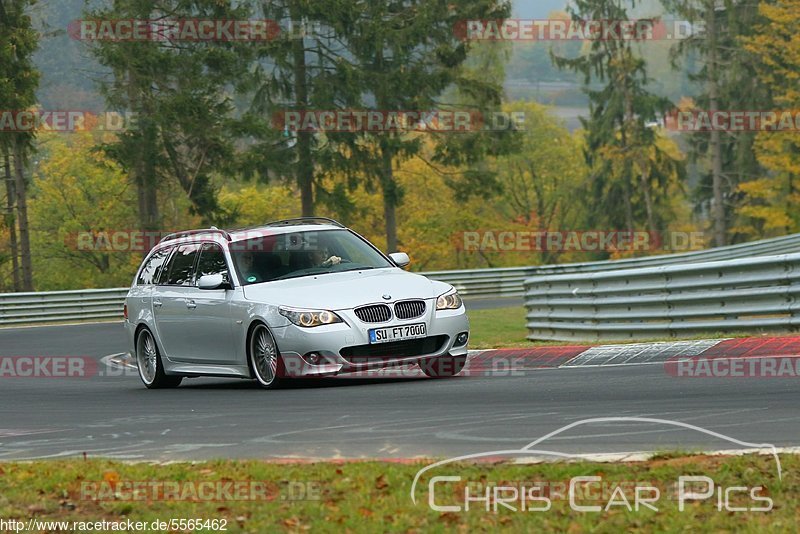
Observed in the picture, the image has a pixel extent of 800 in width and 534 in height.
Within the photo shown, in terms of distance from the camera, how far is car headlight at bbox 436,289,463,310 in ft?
42.0

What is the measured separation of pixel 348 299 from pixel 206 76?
3597 cm

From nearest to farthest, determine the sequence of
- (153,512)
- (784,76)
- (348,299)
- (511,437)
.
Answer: (153,512), (511,437), (348,299), (784,76)

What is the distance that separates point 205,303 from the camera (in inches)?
543

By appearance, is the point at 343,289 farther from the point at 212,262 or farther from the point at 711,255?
the point at 711,255

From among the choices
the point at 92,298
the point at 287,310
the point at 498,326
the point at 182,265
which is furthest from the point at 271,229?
the point at 92,298

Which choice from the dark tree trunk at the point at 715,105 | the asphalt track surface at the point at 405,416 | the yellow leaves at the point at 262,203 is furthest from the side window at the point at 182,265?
the yellow leaves at the point at 262,203

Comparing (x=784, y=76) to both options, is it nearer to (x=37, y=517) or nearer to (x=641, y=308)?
(x=641, y=308)

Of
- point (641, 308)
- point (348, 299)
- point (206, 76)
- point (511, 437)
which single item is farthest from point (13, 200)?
point (511, 437)

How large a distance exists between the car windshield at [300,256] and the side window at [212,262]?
169mm

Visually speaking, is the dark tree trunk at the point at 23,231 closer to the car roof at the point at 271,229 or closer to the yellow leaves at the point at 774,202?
the yellow leaves at the point at 774,202

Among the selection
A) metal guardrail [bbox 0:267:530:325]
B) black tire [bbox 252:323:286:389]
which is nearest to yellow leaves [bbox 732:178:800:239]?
metal guardrail [bbox 0:267:530:325]

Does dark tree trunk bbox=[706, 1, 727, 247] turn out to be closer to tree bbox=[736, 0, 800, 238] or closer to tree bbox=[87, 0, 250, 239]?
tree bbox=[736, 0, 800, 238]

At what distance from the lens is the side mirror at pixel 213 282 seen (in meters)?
13.4

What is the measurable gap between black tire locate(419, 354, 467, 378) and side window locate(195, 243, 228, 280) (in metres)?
2.27
